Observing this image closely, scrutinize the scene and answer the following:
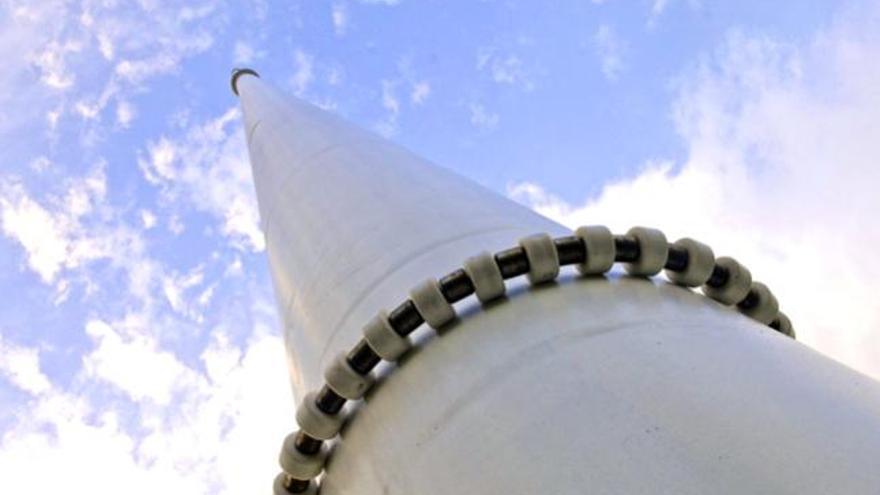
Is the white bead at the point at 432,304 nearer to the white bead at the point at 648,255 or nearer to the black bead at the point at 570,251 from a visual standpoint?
the black bead at the point at 570,251

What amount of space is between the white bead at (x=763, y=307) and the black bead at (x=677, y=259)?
0.46m

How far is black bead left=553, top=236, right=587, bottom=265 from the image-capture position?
342cm

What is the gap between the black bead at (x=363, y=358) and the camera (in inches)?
132

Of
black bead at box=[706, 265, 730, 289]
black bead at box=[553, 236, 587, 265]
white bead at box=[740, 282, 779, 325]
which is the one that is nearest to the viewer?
black bead at box=[553, 236, 587, 265]

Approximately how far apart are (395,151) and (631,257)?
2.50 m

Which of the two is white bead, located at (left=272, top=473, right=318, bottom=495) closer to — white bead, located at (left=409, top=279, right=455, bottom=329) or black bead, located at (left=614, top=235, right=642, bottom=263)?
white bead, located at (left=409, top=279, right=455, bottom=329)

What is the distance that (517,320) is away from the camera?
3.22 meters

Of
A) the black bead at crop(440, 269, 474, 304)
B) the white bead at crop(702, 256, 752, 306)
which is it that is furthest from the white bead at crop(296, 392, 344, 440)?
the white bead at crop(702, 256, 752, 306)

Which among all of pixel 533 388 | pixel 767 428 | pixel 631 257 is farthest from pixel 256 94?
pixel 767 428

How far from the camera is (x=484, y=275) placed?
3.32m

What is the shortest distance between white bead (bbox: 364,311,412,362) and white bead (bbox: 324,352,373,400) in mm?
104

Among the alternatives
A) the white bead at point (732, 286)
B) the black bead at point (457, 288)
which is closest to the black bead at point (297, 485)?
the black bead at point (457, 288)

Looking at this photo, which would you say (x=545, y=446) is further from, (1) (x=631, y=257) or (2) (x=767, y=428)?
(1) (x=631, y=257)

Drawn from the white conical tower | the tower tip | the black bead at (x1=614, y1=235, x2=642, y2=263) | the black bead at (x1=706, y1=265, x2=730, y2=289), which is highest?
the tower tip
